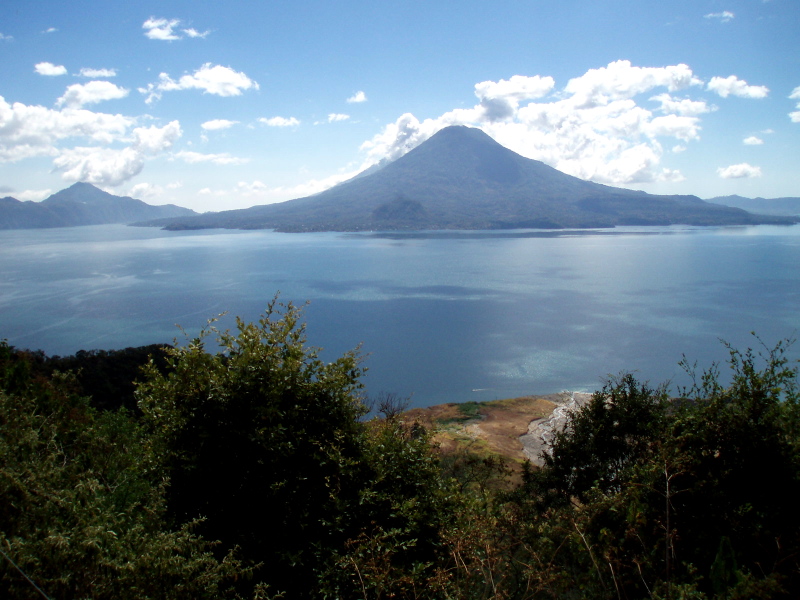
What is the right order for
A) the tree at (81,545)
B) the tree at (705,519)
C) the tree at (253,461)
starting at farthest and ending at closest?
1. the tree at (253,461)
2. the tree at (705,519)
3. the tree at (81,545)

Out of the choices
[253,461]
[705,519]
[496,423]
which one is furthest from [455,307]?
[253,461]

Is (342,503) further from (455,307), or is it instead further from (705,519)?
(455,307)

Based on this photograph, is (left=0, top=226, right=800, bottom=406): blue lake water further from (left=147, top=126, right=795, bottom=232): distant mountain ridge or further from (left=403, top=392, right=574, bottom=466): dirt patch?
(left=147, top=126, right=795, bottom=232): distant mountain ridge

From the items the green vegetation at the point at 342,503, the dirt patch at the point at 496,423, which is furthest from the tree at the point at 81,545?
the dirt patch at the point at 496,423

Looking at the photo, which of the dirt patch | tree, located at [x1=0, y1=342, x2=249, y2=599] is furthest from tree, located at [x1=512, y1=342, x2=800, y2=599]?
the dirt patch

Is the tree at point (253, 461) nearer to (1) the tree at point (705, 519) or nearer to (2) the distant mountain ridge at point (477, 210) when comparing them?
(1) the tree at point (705, 519)

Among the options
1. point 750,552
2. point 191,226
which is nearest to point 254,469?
point 750,552
